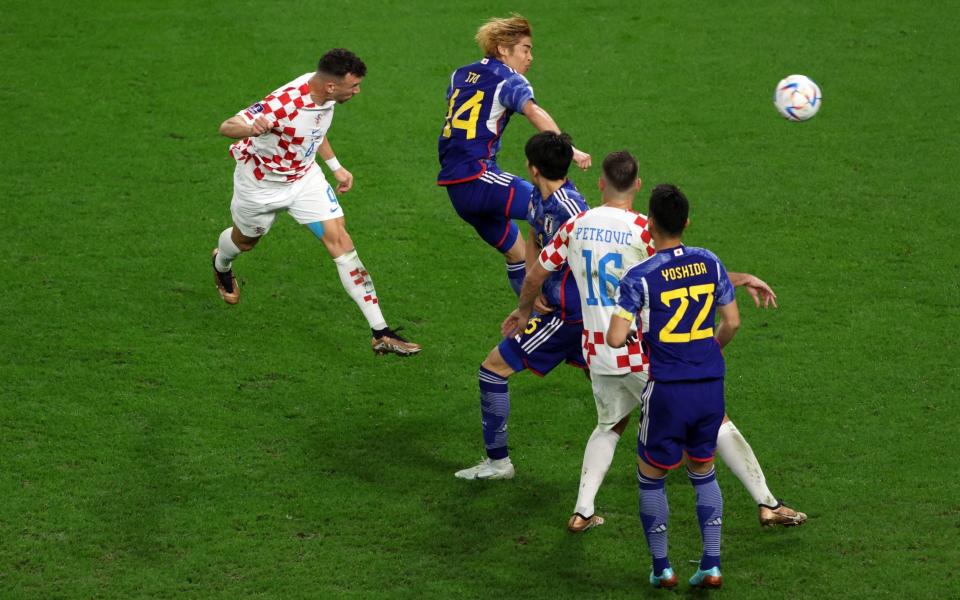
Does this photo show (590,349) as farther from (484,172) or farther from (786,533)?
(484,172)

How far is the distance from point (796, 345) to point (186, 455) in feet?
14.6

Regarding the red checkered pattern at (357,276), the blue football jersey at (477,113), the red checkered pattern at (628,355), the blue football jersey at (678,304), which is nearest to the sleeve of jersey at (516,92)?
the blue football jersey at (477,113)

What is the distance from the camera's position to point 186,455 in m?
7.63

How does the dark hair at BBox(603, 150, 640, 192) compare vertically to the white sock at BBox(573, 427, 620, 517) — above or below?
above

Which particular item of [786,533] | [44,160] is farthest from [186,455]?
[44,160]

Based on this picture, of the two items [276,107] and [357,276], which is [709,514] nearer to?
[357,276]

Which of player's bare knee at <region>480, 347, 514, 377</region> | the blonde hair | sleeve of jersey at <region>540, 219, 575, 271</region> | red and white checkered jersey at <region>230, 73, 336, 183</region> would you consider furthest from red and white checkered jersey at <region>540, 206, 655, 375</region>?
red and white checkered jersey at <region>230, 73, 336, 183</region>

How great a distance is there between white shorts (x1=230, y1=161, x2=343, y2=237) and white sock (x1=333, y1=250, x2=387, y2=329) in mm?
407

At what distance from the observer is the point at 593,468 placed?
21.6 ft

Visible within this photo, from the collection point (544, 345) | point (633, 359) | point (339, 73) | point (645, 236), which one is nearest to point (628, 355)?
A: point (633, 359)

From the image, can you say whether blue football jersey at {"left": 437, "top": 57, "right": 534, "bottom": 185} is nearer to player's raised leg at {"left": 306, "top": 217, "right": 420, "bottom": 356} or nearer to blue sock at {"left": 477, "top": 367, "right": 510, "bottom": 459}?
player's raised leg at {"left": 306, "top": 217, "right": 420, "bottom": 356}

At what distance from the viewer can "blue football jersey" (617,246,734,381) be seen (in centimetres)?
569

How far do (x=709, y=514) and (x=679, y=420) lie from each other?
0.56 meters

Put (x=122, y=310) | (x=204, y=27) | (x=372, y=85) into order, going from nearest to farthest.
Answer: (x=122, y=310) → (x=372, y=85) → (x=204, y=27)
